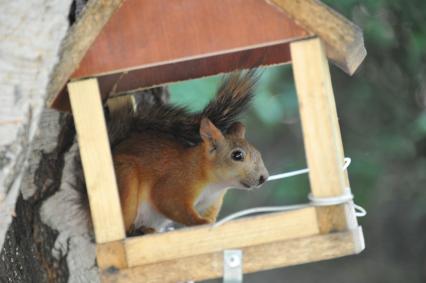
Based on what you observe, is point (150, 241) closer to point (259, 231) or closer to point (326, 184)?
point (259, 231)

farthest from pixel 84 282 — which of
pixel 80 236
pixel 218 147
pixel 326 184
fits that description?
pixel 326 184

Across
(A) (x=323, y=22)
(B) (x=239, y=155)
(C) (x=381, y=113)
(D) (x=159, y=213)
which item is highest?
(C) (x=381, y=113)

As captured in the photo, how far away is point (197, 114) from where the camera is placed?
2.26 meters

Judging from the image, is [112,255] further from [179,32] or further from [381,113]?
[381,113]

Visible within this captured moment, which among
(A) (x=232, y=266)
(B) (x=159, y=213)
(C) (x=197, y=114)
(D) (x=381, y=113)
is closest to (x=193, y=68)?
(C) (x=197, y=114)

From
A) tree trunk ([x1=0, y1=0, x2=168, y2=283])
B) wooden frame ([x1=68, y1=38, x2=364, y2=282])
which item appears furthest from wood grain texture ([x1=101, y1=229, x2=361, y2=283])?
tree trunk ([x1=0, y1=0, x2=168, y2=283])

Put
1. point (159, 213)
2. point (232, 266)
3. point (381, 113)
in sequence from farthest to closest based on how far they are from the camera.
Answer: point (381, 113) → point (159, 213) → point (232, 266)

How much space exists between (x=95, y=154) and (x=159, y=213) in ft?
1.29

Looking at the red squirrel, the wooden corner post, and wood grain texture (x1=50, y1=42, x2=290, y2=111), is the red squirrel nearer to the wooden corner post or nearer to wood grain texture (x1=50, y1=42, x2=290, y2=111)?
wood grain texture (x1=50, y1=42, x2=290, y2=111)

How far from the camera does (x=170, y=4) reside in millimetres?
1723

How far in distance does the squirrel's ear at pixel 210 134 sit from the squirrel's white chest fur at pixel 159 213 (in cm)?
10

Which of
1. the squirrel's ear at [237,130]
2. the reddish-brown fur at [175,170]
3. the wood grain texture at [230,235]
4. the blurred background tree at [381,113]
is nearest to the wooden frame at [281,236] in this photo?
the wood grain texture at [230,235]

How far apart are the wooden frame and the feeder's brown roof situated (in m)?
0.05

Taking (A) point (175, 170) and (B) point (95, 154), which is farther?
(A) point (175, 170)
